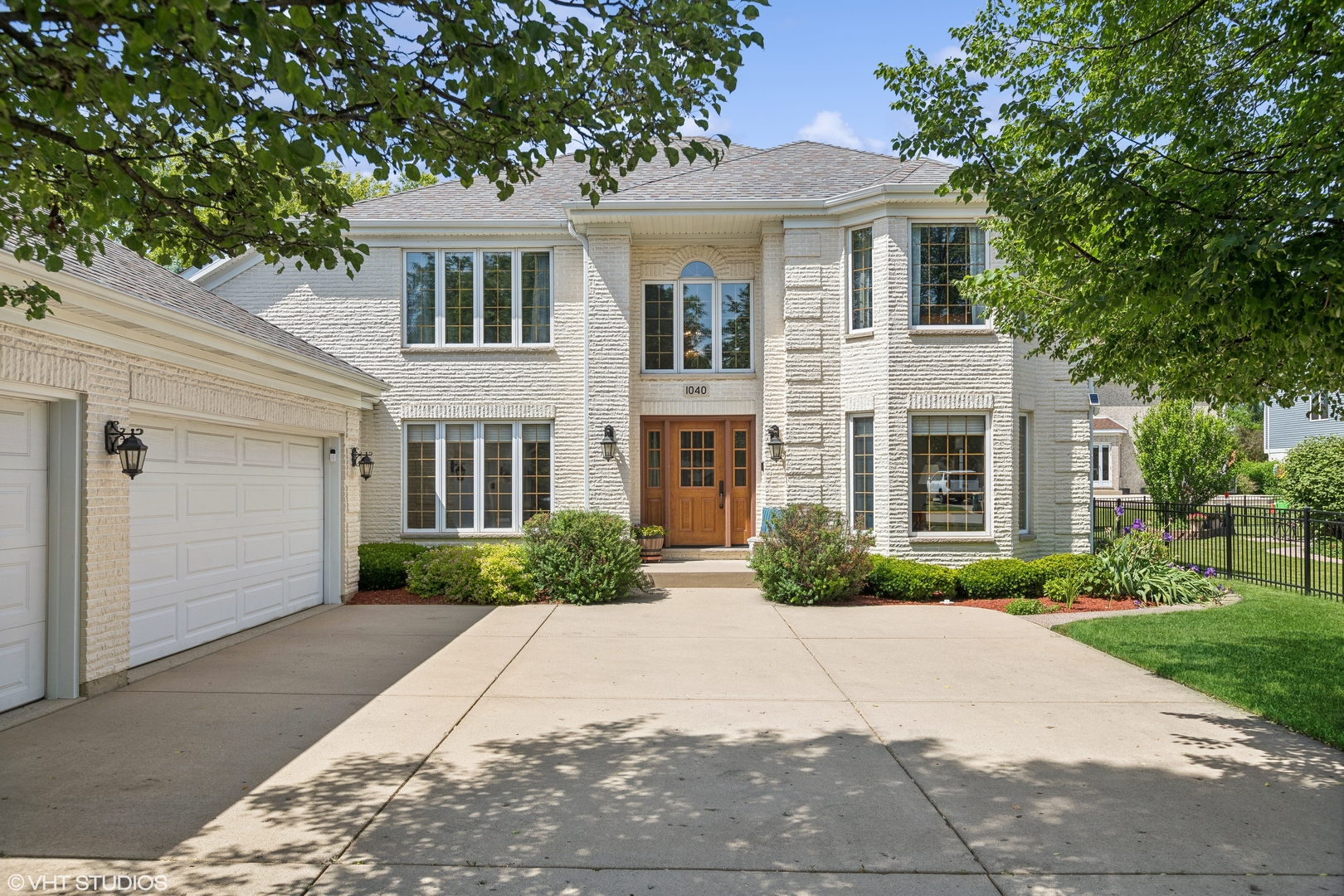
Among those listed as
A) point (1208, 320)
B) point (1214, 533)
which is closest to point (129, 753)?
point (1208, 320)

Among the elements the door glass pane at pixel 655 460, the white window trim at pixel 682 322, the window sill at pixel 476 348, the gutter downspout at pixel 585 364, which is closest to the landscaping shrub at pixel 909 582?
the door glass pane at pixel 655 460

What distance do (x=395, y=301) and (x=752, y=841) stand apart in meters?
13.4

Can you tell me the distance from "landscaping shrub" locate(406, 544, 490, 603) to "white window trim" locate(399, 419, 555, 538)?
2230 mm

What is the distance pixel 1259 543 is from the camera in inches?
601

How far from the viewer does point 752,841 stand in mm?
4426

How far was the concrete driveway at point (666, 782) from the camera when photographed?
4102 millimetres

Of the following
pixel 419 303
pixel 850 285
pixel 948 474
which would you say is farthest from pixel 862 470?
pixel 419 303

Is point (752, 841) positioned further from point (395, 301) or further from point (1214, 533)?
point (1214, 533)

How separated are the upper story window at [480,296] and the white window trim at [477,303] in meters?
0.02

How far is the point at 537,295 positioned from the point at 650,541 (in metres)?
4.95

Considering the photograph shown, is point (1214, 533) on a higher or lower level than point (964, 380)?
lower

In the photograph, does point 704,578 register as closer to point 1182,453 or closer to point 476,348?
point 476,348

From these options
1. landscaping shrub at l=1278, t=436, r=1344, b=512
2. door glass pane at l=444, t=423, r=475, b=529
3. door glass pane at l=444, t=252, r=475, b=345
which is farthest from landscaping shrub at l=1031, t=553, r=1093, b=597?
landscaping shrub at l=1278, t=436, r=1344, b=512

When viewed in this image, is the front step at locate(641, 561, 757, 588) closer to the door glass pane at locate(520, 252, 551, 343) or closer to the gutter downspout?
the gutter downspout
